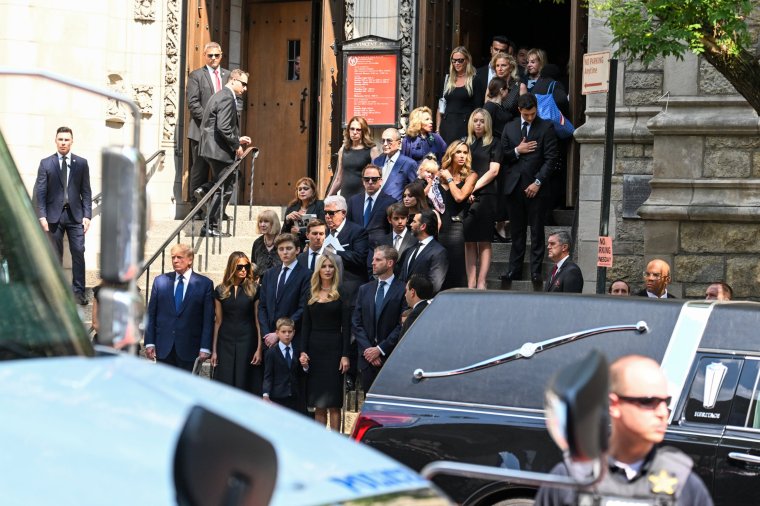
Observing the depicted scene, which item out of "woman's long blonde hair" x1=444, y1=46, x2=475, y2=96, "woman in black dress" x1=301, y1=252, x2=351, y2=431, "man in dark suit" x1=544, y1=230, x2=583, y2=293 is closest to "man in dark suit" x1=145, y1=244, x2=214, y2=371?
"woman in black dress" x1=301, y1=252, x2=351, y2=431

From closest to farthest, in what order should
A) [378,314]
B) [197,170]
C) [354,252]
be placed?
[378,314] < [354,252] < [197,170]

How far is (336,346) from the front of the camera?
12992 millimetres

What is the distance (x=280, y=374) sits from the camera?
13281 mm

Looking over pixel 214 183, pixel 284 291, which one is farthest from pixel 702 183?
pixel 214 183

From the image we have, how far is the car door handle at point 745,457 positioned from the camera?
23.1 feet

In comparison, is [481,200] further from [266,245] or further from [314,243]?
[266,245]

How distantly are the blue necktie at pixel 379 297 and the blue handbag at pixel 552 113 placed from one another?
14.2 feet

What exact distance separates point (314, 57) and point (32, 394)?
1885 centimetres

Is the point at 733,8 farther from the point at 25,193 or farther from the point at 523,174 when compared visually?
the point at 25,193

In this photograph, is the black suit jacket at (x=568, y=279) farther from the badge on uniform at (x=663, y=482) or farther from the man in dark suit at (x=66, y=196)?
the badge on uniform at (x=663, y=482)

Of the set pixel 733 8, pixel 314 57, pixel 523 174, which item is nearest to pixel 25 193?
pixel 733 8

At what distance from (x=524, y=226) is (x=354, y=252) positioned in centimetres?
217

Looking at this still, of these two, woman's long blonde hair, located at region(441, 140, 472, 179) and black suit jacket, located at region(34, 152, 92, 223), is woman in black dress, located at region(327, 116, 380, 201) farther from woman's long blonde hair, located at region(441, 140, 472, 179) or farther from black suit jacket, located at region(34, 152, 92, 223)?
black suit jacket, located at region(34, 152, 92, 223)

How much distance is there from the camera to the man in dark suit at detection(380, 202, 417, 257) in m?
13.9
